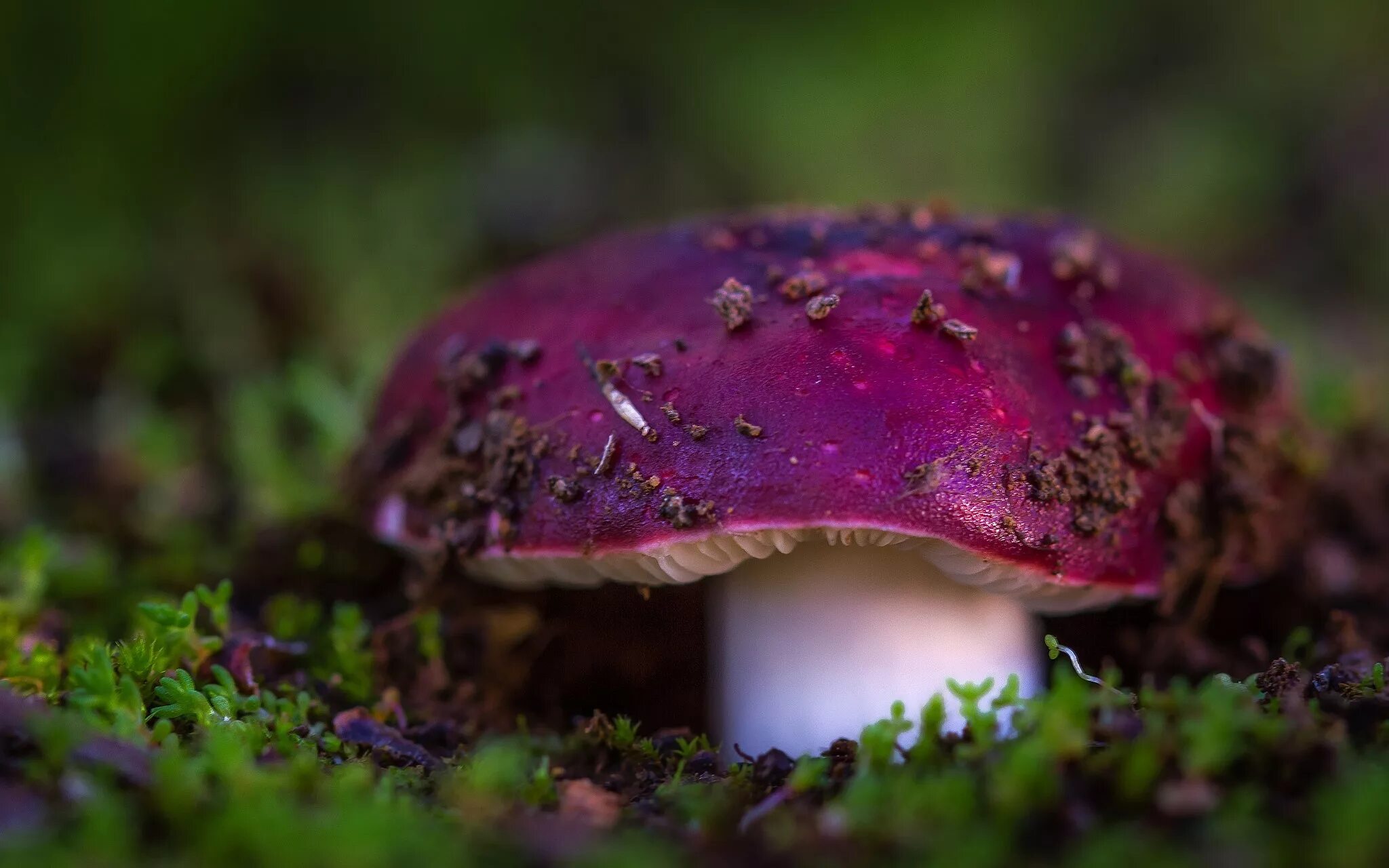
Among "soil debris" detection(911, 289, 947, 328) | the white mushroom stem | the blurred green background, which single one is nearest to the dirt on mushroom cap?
"soil debris" detection(911, 289, 947, 328)

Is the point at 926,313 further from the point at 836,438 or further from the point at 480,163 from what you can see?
the point at 480,163

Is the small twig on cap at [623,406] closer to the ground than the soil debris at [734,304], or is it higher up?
closer to the ground

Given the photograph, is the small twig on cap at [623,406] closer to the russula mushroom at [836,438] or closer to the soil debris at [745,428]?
the russula mushroom at [836,438]

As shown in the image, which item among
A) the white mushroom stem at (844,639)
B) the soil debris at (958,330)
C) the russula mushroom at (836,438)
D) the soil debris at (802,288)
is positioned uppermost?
the soil debris at (802,288)

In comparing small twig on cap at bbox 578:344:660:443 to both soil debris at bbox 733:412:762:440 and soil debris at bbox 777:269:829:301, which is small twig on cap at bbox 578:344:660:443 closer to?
soil debris at bbox 733:412:762:440

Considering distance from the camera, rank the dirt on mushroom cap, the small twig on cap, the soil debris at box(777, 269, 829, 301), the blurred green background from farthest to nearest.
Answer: the blurred green background → the soil debris at box(777, 269, 829, 301) → the small twig on cap → the dirt on mushroom cap

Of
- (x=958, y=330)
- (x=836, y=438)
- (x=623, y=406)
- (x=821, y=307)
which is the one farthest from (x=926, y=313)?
(x=623, y=406)

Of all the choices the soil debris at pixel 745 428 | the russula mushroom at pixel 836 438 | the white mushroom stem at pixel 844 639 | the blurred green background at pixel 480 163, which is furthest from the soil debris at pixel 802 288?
the blurred green background at pixel 480 163

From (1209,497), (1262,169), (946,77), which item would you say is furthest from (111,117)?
(1262,169)
